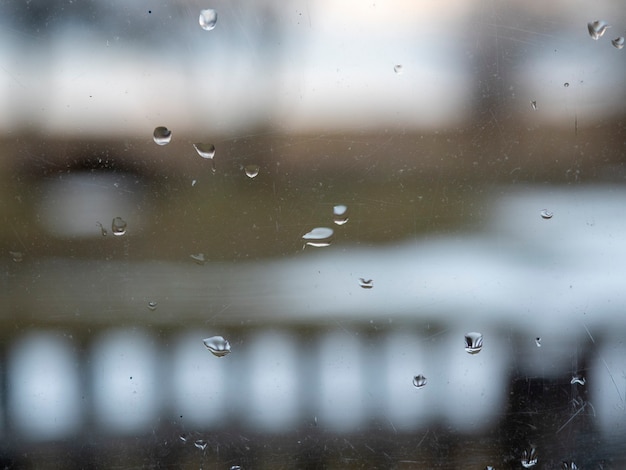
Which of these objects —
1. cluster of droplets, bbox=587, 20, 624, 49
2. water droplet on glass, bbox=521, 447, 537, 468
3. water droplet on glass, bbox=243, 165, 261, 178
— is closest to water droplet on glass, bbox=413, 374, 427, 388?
water droplet on glass, bbox=521, 447, 537, 468

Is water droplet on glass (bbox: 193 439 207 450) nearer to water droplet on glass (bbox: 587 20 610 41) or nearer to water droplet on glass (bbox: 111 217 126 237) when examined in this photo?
water droplet on glass (bbox: 111 217 126 237)

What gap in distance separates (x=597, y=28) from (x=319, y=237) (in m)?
0.29

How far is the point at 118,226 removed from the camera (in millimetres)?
483

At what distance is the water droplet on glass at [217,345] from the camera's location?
485mm

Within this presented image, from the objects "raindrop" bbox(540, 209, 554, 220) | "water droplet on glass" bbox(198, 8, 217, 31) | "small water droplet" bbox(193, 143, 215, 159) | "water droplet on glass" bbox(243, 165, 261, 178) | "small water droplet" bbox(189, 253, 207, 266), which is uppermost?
"water droplet on glass" bbox(198, 8, 217, 31)

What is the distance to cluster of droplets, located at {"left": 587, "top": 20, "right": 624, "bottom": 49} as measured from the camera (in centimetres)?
49

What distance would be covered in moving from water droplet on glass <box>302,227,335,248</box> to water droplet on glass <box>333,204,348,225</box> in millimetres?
12

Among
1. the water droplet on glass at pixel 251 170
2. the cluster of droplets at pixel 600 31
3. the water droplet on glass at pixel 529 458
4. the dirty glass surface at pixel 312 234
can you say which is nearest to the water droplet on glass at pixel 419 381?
the dirty glass surface at pixel 312 234

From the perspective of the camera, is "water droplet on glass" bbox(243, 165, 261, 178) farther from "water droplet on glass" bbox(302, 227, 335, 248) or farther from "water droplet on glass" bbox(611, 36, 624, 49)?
"water droplet on glass" bbox(611, 36, 624, 49)

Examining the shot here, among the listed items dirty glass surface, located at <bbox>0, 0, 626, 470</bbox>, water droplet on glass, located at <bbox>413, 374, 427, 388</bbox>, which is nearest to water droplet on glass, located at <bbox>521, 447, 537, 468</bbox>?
dirty glass surface, located at <bbox>0, 0, 626, 470</bbox>

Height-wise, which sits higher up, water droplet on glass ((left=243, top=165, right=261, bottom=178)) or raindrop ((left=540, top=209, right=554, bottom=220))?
water droplet on glass ((left=243, top=165, right=261, bottom=178))

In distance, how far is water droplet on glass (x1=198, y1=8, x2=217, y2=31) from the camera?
0.48m

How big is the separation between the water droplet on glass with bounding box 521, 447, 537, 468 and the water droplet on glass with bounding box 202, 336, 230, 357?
0.86ft

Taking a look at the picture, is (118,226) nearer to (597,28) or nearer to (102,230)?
(102,230)
